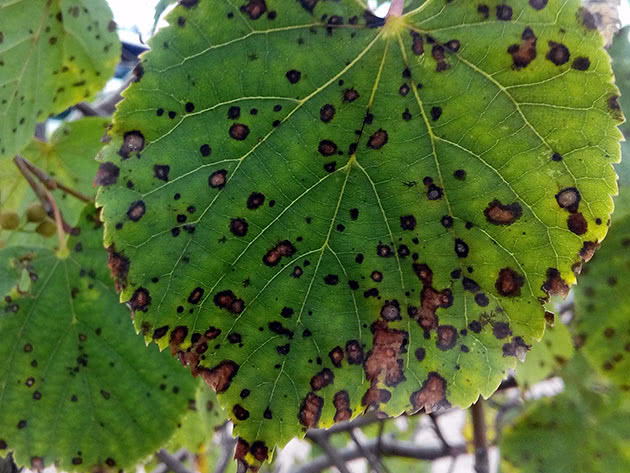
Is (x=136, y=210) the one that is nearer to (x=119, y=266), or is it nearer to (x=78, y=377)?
(x=119, y=266)

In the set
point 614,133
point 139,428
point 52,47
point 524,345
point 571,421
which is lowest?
point 571,421

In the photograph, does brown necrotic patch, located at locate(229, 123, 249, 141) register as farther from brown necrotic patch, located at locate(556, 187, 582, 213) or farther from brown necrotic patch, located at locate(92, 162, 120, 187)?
brown necrotic patch, located at locate(556, 187, 582, 213)

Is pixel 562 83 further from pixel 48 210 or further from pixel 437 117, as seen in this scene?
pixel 48 210

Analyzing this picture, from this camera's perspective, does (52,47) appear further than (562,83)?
Yes

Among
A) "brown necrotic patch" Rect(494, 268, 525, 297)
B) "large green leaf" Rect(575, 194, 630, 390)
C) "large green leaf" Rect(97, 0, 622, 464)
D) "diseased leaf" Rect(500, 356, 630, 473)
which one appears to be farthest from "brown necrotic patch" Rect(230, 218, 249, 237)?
"diseased leaf" Rect(500, 356, 630, 473)

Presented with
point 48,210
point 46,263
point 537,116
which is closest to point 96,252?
point 46,263

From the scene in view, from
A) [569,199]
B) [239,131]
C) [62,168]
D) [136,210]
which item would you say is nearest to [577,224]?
[569,199]

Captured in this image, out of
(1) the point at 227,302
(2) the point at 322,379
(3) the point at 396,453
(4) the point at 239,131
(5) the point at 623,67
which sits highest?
(5) the point at 623,67
